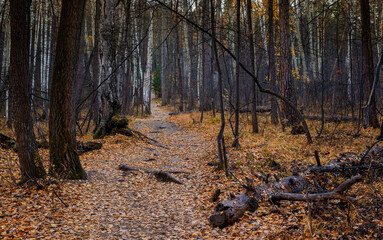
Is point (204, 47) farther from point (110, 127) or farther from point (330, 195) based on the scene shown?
point (330, 195)

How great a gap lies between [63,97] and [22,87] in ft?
2.53

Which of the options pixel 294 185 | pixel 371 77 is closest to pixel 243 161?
pixel 294 185

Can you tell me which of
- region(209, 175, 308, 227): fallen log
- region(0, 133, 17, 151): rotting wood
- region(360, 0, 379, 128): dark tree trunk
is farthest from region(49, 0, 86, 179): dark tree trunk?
region(360, 0, 379, 128): dark tree trunk

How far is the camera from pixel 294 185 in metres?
5.07

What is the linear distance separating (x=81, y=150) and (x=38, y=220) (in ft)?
15.8

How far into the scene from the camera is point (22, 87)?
4.78 m

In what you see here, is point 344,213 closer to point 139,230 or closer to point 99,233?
point 139,230

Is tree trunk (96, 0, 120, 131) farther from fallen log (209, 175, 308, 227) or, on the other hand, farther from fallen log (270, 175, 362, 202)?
fallen log (270, 175, 362, 202)

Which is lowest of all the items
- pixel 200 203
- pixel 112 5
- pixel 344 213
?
pixel 200 203

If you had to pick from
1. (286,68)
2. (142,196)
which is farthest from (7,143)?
(286,68)

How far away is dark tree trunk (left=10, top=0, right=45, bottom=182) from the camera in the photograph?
4.70 m

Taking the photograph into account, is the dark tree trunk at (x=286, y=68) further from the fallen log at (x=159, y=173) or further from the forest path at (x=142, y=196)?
the fallen log at (x=159, y=173)

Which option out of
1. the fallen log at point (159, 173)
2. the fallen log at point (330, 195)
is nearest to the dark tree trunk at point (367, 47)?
the fallen log at point (330, 195)

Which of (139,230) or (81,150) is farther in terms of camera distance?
(81,150)
